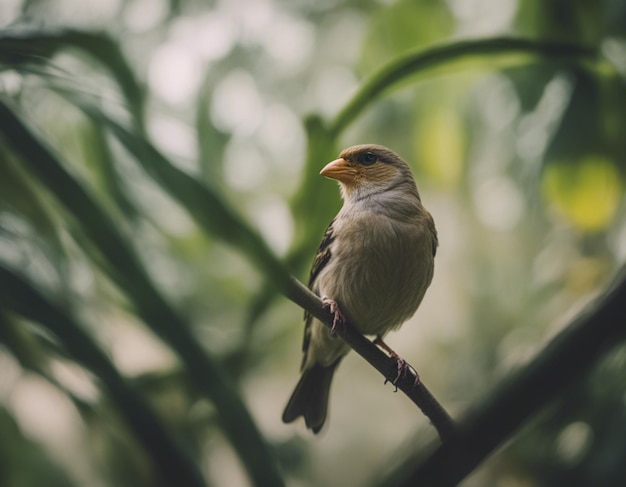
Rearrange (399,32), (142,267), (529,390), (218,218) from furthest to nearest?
(399,32), (142,267), (218,218), (529,390)

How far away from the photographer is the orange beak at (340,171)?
1.03 m

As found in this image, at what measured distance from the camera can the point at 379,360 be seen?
97 centimetres

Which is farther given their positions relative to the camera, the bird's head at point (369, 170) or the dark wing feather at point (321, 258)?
the dark wing feather at point (321, 258)

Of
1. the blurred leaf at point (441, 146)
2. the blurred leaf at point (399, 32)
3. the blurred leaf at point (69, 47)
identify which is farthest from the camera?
the blurred leaf at point (399, 32)

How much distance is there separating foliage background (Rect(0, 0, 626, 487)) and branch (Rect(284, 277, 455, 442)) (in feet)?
0.29

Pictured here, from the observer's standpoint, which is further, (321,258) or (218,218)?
(321,258)

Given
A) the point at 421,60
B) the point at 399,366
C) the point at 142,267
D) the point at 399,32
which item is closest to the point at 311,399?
the point at 399,366

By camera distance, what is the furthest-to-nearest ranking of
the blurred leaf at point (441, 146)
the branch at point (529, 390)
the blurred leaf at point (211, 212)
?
the blurred leaf at point (441, 146), the blurred leaf at point (211, 212), the branch at point (529, 390)

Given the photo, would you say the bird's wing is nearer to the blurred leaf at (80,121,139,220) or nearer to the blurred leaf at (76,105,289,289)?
the blurred leaf at (80,121,139,220)

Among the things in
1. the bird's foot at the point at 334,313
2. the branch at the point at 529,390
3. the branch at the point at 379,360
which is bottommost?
the branch at the point at 529,390

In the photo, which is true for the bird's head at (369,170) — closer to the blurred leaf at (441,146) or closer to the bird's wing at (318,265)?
the bird's wing at (318,265)

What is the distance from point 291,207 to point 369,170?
0.53 ft

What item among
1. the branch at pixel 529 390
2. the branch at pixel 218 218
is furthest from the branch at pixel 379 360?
the branch at pixel 529 390

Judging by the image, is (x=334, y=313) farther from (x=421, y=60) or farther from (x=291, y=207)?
(x=421, y=60)
